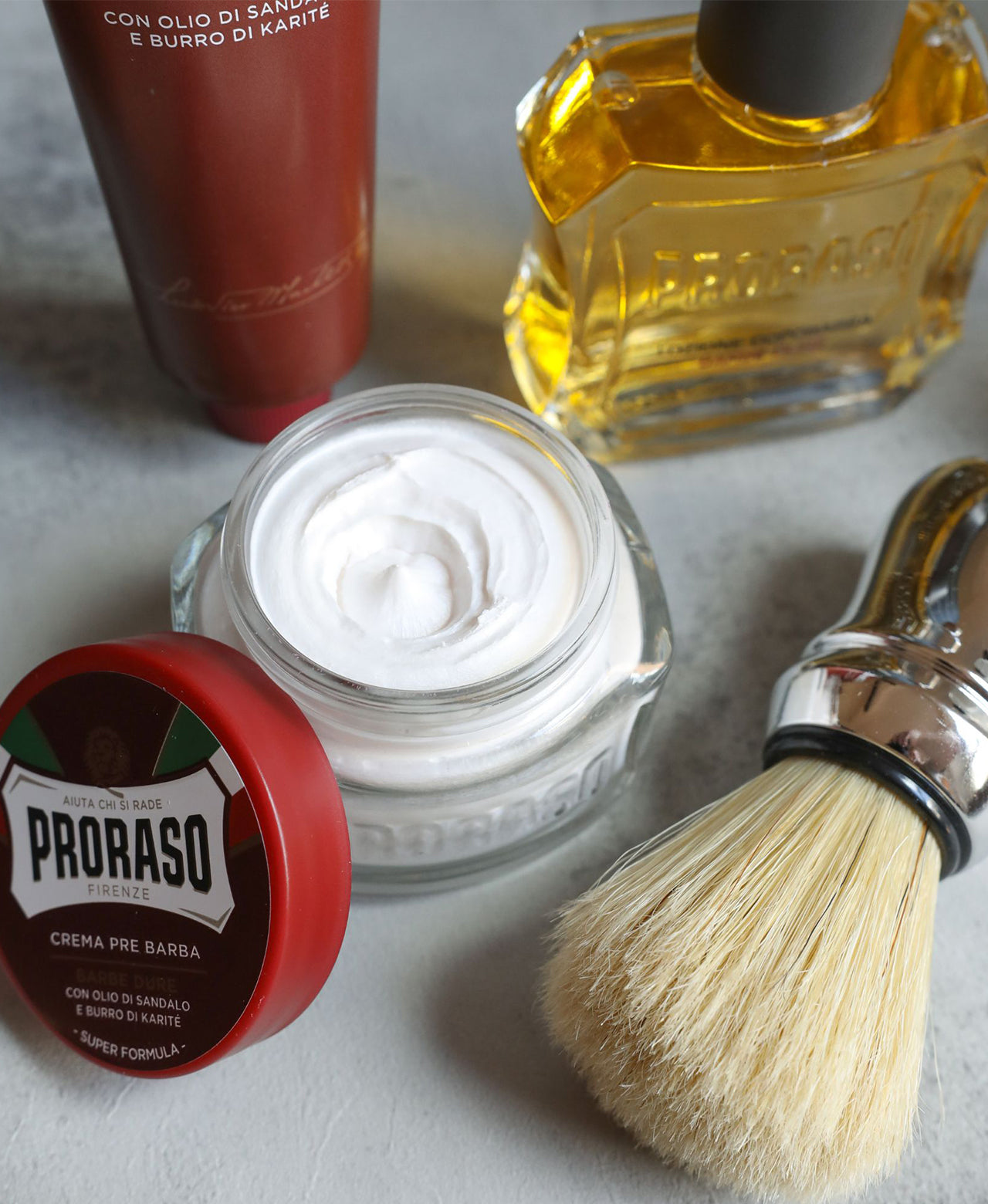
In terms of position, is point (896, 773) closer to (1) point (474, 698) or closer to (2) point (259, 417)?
(1) point (474, 698)

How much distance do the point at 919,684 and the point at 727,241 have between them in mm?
272

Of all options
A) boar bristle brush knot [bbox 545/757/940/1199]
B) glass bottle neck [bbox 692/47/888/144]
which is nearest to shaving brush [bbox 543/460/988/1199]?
boar bristle brush knot [bbox 545/757/940/1199]

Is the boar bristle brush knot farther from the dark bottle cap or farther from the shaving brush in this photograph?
the dark bottle cap

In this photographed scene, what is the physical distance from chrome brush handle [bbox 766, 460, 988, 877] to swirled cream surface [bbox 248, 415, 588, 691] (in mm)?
120

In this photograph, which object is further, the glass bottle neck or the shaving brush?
the glass bottle neck

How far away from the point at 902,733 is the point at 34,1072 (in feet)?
1.32

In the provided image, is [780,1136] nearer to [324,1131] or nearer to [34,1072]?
[324,1131]

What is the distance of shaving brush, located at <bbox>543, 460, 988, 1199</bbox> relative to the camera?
1.52ft

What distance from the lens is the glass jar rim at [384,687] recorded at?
49 cm

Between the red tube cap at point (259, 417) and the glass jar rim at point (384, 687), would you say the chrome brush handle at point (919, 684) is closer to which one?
the glass jar rim at point (384, 687)

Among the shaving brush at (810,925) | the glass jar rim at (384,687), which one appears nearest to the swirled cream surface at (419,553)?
the glass jar rim at (384,687)

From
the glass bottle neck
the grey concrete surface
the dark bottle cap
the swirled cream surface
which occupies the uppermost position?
the dark bottle cap

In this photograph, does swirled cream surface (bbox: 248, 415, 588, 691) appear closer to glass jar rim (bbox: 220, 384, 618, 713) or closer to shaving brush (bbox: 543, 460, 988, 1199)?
glass jar rim (bbox: 220, 384, 618, 713)

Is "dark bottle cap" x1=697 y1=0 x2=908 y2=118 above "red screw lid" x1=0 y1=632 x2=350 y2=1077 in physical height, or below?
above
